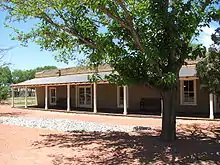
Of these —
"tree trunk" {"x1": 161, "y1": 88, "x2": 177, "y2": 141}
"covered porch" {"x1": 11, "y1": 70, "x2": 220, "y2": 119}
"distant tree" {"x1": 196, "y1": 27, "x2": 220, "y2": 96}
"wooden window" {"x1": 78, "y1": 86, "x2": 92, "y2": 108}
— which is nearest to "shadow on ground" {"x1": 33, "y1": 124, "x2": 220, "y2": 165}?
"tree trunk" {"x1": 161, "y1": 88, "x2": 177, "y2": 141}

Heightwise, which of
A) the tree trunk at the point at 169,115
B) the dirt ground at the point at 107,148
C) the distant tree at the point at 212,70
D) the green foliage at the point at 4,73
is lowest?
the dirt ground at the point at 107,148

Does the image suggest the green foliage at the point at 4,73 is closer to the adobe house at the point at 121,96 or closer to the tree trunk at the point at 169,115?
the adobe house at the point at 121,96

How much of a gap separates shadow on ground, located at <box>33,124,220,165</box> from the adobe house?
9.61 ft

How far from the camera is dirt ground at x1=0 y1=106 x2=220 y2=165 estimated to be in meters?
8.70

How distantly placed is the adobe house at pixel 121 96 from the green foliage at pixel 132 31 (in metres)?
3.54

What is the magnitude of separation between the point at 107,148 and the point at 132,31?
12.5 ft

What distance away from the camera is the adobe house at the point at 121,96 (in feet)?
65.4

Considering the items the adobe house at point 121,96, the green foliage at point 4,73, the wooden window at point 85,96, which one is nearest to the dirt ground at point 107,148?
the adobe house at point 121,96

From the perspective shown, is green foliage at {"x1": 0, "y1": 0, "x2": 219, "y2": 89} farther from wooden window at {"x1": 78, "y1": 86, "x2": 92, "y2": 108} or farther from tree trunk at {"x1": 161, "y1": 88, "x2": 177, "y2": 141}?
wooden window at {"x1": 78, "y1": 86, "x2": 92, "y2": 108}

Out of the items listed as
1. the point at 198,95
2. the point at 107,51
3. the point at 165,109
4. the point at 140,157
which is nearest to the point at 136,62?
the point at 107,51

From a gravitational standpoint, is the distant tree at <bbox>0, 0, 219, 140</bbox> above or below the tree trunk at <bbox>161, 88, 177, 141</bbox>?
above

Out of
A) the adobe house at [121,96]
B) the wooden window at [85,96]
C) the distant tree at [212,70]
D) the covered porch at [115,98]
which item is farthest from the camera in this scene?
the wooden window at [85,96]

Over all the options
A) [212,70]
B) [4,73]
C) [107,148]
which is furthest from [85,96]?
[107,148]

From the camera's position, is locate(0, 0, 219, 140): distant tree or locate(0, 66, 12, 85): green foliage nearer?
locate(0, 0, 219, 140): distant tree
